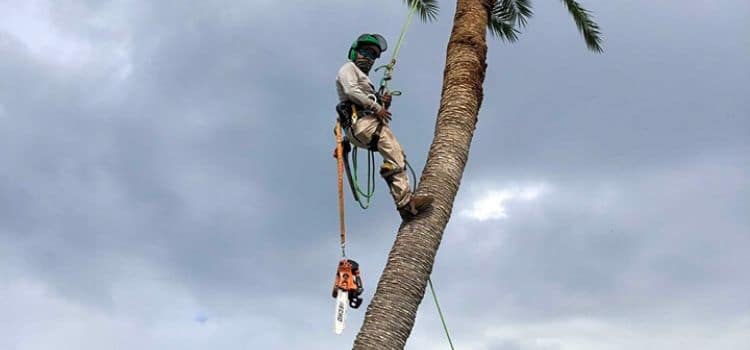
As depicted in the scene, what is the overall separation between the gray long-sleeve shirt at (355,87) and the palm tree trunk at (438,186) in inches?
35.7

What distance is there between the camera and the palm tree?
6766 mm

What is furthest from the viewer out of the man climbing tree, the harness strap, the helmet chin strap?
the helmet chin strap

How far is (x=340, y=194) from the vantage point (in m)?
7.80

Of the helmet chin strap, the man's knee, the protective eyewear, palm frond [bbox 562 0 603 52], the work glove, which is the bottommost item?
the man's knee

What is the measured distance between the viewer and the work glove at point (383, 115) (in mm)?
7758

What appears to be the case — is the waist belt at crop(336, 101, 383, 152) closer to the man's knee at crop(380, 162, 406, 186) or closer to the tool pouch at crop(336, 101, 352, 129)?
the tool pouch at crop(336, 101, 352, 129)

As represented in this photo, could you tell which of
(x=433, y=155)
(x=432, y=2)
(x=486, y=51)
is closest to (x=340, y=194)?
(x=433, y=155)

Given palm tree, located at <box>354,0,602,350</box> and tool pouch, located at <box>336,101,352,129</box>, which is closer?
palm tree, located at <box>354,0,602,350</box>

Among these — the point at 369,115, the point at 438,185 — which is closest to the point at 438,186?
the point at 438,185

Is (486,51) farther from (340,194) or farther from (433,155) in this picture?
(340,194)

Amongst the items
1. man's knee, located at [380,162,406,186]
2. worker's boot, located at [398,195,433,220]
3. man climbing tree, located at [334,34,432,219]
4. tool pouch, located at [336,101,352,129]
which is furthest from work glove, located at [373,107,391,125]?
worker's boot, located at [398,195,433,220]

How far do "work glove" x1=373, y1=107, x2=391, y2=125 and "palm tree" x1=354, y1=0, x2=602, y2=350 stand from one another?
0.65 metres

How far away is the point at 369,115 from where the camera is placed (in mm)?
7848

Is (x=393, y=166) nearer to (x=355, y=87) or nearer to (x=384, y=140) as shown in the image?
(x=384, y=140)
